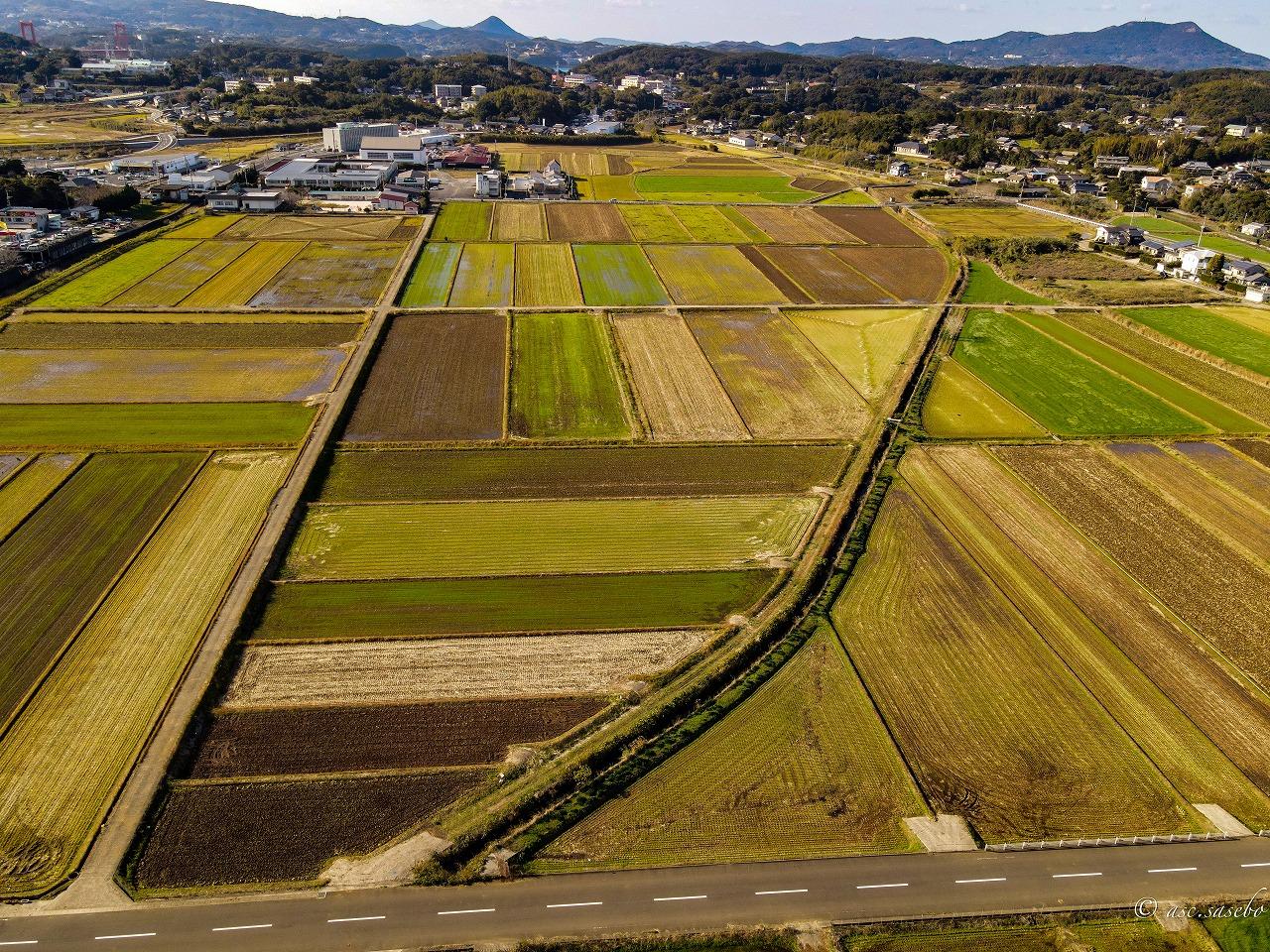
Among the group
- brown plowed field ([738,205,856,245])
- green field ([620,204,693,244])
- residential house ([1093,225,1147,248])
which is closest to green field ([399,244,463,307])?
green field ([620,204,693,244])

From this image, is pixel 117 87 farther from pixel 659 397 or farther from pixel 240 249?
pixel 659 397

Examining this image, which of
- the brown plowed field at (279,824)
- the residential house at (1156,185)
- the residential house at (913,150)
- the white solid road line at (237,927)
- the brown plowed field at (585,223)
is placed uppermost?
the residential house at (913,150)

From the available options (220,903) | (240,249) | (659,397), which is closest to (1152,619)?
(659,397)

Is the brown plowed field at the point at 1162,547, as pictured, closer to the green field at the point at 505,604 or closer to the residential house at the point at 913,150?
the green field at the point at 505,604

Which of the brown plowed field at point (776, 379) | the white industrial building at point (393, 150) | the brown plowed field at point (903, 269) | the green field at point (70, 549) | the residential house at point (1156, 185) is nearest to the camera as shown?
the green field at point (70, 549)

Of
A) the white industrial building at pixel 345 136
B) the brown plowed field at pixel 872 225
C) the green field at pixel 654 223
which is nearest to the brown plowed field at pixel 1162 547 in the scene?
the brown plowed field at pixel 872 225

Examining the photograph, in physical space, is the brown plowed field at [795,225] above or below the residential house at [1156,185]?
below
